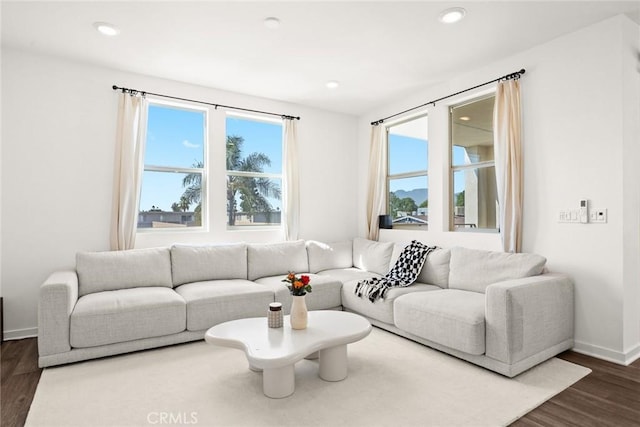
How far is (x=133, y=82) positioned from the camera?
156 inches

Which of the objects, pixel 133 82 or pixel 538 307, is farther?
pixel 133 82

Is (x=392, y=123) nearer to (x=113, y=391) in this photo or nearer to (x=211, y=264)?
(x=211, y=264)

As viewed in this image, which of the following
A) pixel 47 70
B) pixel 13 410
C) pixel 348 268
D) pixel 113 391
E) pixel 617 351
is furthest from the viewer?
pixel 348 268

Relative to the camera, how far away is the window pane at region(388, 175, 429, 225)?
4695 mm

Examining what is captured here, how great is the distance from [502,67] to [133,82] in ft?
12.7

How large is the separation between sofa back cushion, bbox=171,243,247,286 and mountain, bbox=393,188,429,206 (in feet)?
7.54

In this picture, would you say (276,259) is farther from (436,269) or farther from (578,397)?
(578,397)

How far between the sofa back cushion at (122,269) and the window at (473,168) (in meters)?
3.30

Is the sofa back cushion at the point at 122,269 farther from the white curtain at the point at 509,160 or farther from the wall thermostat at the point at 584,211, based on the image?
the wall thermostat at the point at 584,211

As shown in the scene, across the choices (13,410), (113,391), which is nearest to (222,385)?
(113,391)

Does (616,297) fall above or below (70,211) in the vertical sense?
below

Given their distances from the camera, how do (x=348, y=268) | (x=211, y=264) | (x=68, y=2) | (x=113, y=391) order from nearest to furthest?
1. (x=113, y=391)
2. (x=68, y=2)
3. (x=211, y=264)
4. (x=348, y=268)

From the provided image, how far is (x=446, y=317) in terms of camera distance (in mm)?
2838

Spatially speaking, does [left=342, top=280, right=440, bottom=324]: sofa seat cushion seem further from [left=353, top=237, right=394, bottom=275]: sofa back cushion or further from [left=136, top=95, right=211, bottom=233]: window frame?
[left=136, top=95, right=211, bottom=233]: window frame
